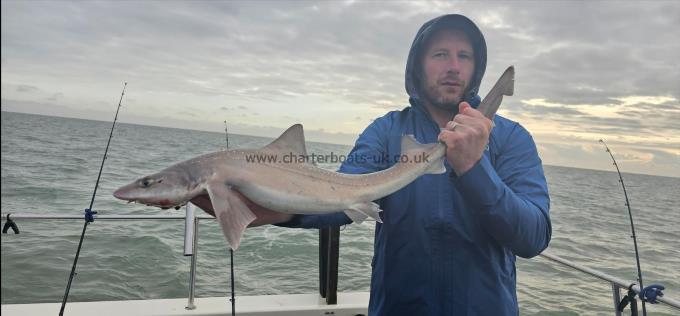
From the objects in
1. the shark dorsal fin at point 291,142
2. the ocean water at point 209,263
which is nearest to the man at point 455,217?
the shark dorsal fin at point 291,142

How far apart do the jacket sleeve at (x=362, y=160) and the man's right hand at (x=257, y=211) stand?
0.10 m

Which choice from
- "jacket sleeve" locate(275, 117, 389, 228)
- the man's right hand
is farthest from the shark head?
"jacket sleeve" locate(275, 117, 389, 228)

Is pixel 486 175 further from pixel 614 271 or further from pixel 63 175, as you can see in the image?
pixel 63 175

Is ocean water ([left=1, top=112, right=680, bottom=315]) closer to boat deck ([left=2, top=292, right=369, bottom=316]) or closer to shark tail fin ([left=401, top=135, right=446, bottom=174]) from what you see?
boat deck ([left=2, top=292, right=369, bottom=316])

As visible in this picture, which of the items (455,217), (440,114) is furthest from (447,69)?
(455,217)

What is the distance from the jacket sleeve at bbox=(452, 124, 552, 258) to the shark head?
1.47 m

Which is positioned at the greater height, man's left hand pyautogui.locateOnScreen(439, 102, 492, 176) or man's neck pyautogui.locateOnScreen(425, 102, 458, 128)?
man's neck pyautogui.locateOnScreen(425, 102, 458, 128)

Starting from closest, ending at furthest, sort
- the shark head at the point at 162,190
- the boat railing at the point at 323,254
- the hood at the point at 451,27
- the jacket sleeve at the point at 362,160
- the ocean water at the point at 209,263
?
the shark head at the point at 162,190, the jacket sleeve at the point at 362,160, the hood at the point at 451,27, the boat railing at the point at 323,254, the ocean water at the point at 209,263

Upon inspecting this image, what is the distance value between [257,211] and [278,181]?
231 millimetres

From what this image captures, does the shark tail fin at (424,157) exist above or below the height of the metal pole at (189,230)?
above

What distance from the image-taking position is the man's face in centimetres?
316

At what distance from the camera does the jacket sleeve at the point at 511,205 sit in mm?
2350

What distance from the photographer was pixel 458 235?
8.77 ft

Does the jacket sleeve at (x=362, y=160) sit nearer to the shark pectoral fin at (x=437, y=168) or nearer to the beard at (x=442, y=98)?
the beard at (x=442, y=98)
